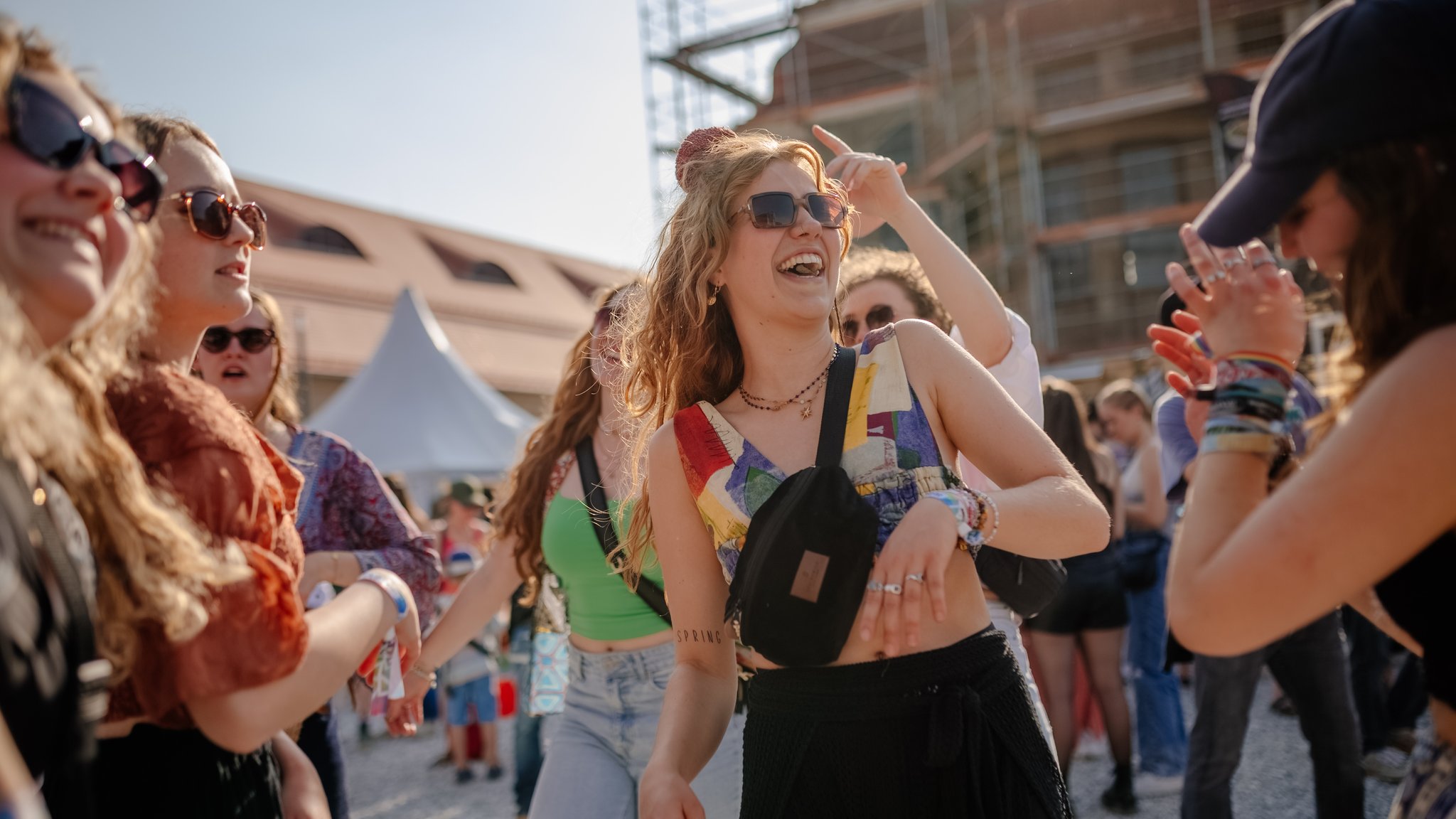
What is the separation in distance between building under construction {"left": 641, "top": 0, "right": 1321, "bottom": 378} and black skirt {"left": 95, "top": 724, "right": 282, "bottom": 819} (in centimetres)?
2340

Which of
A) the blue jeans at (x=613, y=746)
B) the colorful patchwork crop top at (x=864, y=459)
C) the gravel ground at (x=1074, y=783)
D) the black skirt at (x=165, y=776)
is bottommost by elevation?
the gravel ground at (x=1074, y=783)

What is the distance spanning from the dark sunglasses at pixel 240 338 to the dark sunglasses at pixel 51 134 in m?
2.10

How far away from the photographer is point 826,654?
2.00 m

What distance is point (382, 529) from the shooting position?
343 cm

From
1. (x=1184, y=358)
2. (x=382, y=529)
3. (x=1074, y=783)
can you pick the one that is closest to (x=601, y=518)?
(x=382, y=529)

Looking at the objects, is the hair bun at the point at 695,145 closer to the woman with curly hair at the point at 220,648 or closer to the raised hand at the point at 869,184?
the raised hand at the point at 869,184

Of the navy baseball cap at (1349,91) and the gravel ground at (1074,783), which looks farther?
the gravel ground at (1074,783)

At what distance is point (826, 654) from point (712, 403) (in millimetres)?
813

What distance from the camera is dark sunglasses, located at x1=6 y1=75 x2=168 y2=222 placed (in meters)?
1.28

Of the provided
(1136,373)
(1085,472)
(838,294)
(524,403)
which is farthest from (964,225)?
(838,294)

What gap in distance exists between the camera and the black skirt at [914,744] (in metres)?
1.97

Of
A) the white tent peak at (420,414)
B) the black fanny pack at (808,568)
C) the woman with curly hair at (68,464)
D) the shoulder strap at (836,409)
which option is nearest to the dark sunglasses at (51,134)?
the woman with curly hair at (68,464)

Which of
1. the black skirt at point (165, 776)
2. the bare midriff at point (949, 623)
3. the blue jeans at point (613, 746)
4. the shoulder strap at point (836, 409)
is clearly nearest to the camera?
the black skirt at point (165, 776)

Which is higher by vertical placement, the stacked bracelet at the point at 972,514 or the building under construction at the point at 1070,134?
the building under construction at the point at 1070,134
